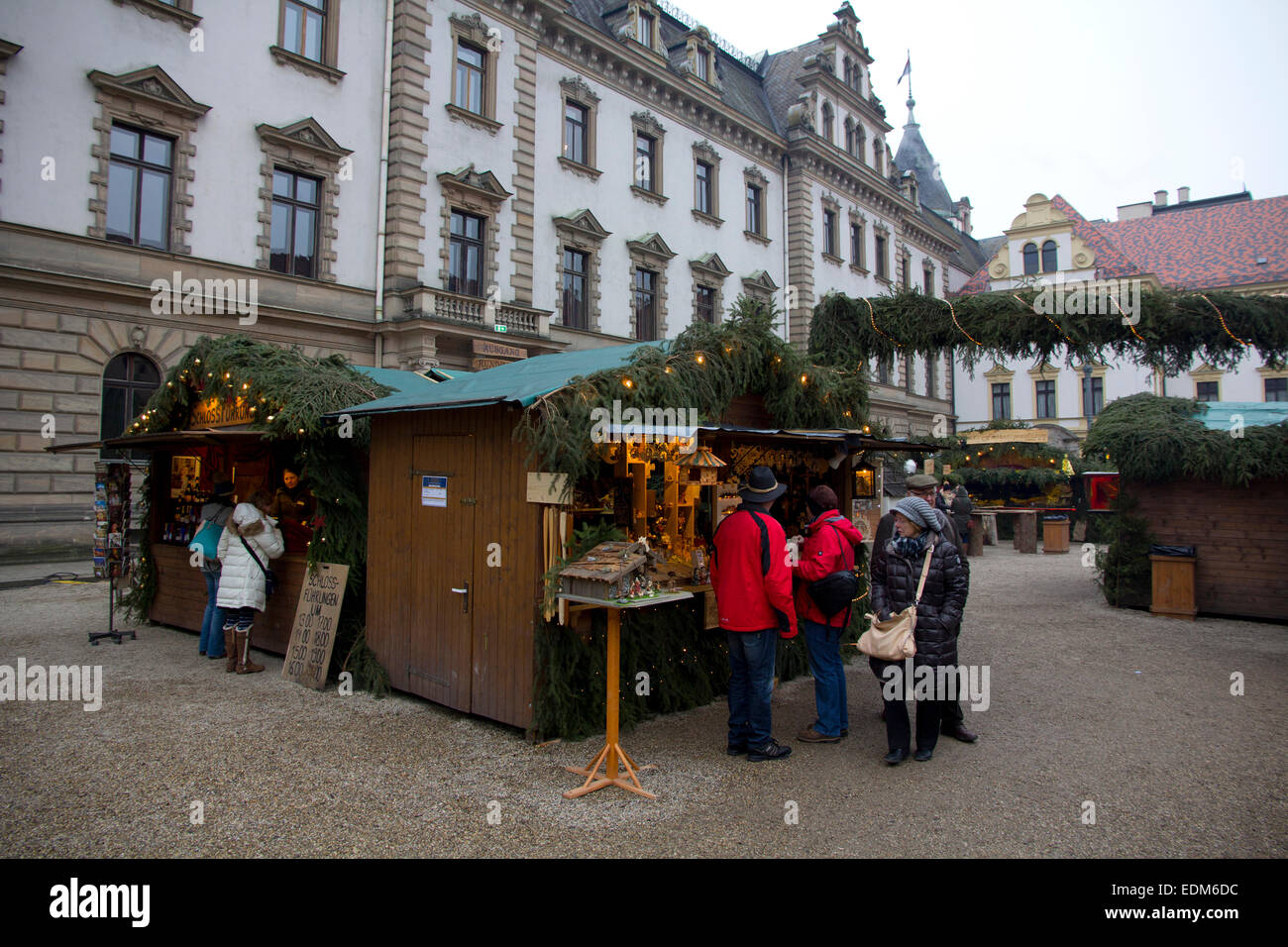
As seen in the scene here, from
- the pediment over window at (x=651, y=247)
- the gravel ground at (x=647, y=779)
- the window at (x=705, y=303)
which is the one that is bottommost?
the gravel ground at (x=647, y=779)

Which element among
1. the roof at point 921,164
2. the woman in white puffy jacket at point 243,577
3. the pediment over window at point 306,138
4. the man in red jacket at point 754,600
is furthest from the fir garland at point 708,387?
the roof at point 921,164

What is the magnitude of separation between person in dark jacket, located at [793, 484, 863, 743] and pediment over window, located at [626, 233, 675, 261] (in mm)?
21951

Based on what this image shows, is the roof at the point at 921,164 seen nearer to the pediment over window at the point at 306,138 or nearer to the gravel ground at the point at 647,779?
the pediment over window at the point at 306,138

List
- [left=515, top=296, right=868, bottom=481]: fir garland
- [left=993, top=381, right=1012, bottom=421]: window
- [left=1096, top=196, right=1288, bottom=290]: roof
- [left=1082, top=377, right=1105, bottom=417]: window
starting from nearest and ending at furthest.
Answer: [left=515, top=296, right=868, bottom=481]: fir garland
[left=1096, top=196, right=1288, bottom=290]: roof
[left=1082, top=377, right=1105, bottom=417]: window
[left=993, top=381, right=1012, bottom=421]: window

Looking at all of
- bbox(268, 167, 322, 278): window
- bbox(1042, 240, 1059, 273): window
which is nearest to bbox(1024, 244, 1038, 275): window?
bbox(1042, 240, 1059, 273): window

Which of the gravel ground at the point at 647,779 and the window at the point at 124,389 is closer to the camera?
the gravel ground at the point at 647,779

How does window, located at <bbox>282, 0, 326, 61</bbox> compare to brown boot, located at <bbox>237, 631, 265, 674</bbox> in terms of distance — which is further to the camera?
window, located at <bbox>282, 0, 326, 61</bbox>

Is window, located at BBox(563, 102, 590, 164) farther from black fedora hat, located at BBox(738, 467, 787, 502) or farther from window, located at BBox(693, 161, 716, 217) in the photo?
black fedora hat, located at BBox(738, 467, 787, 502)

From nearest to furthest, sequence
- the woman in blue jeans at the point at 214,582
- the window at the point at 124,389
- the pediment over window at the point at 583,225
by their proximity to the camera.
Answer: the woman in blue jeans at the point at 214,582, the window at the point at 124,389, the pediment over window at the point at 583,225

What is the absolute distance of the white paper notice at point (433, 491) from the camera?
6727 mm

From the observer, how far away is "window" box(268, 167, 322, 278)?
18656 millimetres

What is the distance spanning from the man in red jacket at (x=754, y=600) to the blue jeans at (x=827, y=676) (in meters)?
0.52

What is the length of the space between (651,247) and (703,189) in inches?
176

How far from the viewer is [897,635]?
5.52m
